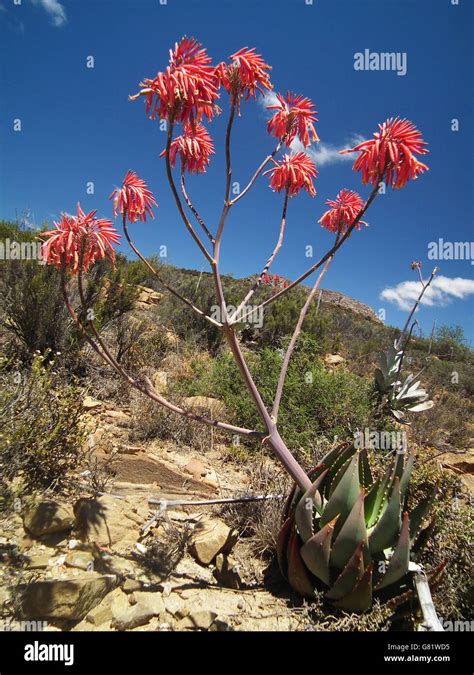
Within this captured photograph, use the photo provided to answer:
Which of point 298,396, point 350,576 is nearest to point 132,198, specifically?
point 350,576

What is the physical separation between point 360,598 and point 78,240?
2.48m

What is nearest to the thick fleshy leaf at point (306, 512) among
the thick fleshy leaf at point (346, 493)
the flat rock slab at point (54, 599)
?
the thick fleshy leaf at point (346, 493)

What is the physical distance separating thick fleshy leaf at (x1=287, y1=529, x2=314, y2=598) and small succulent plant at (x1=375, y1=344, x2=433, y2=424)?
402 centimetres

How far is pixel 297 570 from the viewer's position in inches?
82.0

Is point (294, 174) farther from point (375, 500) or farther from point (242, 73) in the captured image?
point (375, 500)

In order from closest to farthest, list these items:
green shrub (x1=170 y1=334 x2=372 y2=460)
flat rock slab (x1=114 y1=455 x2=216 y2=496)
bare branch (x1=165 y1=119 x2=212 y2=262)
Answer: bare branch (x1=165 y1=119 x2=212 y2=262) → flat rock slab (x1=114 y1=455 x2=216 y2=496) → green shrub (x1=170 y1=334 x2=372 y2=460)

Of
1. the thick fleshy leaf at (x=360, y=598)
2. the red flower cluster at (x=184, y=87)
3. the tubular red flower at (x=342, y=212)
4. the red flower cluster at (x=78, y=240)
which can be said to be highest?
the red flower cluster at (x=184, y=87)

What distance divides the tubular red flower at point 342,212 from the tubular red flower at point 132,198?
1305 mm

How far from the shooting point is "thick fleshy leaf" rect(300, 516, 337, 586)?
1.92 m

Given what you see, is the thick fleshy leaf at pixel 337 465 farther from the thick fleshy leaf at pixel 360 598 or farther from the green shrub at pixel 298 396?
the green shrub at pixel 298 396

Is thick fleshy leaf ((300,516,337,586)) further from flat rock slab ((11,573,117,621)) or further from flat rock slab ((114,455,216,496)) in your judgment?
flat rock slab ((114,455,216,496))

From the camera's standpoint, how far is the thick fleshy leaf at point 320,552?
192cm

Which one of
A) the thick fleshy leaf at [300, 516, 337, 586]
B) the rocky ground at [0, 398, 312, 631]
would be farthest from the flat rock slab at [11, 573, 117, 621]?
the thick fleshy leaf at [300, 516, 337, 586]
